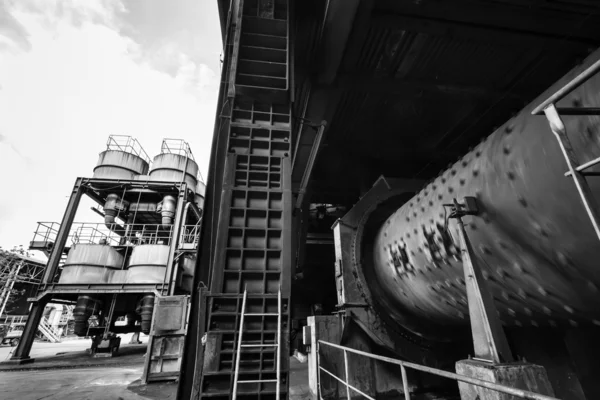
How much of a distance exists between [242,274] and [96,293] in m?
13.2

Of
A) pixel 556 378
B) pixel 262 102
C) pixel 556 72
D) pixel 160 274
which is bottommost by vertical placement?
pixel 556 378

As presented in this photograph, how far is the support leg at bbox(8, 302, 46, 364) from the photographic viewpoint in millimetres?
10185

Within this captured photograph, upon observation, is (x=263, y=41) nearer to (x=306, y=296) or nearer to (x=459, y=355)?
(x=459, y=355)

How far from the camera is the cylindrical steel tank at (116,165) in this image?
16.6 m

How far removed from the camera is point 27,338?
1067cm

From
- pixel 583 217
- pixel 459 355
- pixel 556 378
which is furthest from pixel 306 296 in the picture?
pixel 583 217

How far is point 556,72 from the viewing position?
5191 mm

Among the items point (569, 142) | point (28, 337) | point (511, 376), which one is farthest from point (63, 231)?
point (569, 142)

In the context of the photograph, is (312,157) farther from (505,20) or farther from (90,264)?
(90,264)

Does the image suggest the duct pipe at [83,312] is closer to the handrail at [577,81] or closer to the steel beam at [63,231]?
the steel beam at [63,231]

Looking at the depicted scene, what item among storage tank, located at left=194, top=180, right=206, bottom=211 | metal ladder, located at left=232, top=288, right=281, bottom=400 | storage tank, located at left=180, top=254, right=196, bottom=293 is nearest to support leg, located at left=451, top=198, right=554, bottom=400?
metal ladder, located at left=232, top=288, right=281, bottom=400

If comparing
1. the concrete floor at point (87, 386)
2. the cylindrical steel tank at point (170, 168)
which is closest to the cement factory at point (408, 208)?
the concrete floor at point (87, 386)

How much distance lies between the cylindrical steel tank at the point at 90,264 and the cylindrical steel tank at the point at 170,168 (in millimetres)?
5585

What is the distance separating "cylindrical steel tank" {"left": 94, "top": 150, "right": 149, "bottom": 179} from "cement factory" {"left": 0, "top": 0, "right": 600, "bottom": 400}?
13269 mm
